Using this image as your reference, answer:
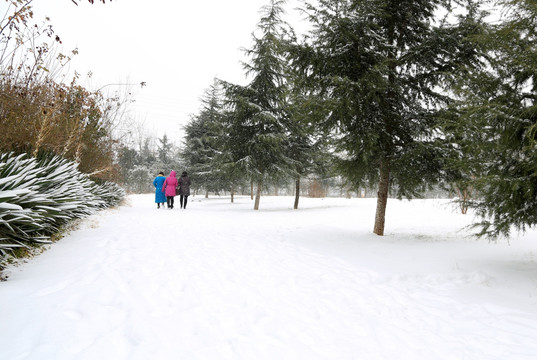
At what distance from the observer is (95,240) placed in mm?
5203

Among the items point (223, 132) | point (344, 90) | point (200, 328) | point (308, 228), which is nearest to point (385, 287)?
point (200, 328)

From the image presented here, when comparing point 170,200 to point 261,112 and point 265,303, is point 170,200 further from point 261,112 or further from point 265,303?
point 265,303

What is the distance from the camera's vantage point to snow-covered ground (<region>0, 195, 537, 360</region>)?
2.14m

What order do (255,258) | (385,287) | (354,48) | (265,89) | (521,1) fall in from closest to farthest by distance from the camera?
(521,1) < (385,287) < (255,258) < (354,48) < (265,89)

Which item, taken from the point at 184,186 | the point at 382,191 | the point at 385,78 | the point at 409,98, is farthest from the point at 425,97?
the point at 184,186

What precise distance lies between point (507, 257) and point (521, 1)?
415 centimetres

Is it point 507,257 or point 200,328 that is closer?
point 200,328

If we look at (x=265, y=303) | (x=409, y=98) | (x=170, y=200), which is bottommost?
(x=265, y=303)

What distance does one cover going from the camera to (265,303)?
298 cm

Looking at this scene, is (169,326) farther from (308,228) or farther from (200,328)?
(308,228)

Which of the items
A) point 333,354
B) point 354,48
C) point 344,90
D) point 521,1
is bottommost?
point 333,354

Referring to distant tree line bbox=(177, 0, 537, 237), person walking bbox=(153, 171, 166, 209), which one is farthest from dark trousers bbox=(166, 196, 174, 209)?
distant tree line bbox=(177, 0, 537, 237)

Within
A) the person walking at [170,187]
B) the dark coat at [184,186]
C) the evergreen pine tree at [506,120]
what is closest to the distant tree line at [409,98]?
the evergreen pine tree at [506,120]

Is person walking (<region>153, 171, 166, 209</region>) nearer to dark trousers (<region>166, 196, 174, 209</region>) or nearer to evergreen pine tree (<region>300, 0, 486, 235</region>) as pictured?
dark trousers (<region>166, 196, 174, 209</region>)
